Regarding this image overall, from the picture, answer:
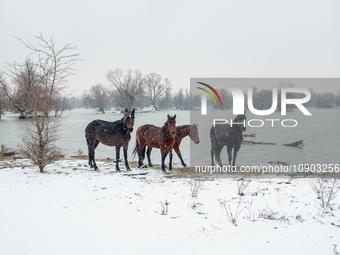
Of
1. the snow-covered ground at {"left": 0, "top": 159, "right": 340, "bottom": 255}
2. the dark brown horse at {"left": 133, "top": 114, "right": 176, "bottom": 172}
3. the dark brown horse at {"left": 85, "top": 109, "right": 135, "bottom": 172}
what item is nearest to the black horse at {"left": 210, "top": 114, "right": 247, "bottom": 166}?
the dark brown horse at {"left": 133, "top": 114, "right": 176, "bottom": 172}

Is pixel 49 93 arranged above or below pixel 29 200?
above

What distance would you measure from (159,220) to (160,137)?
218 inches

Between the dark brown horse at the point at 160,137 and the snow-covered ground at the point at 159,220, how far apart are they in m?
A: 2.79

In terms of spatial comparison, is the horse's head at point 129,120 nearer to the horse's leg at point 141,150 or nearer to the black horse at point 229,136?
the horse's leg at point 141,150

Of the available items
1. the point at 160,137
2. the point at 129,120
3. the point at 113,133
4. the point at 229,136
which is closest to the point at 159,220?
the point at 129,120

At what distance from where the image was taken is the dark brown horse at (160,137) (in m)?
9.32

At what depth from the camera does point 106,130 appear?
395 inches

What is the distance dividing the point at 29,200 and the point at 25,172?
3.66 meters

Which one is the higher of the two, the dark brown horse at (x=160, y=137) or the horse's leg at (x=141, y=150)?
the dark brown horse at (x=160, y=137)

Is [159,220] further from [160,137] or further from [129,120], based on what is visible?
[160,137]

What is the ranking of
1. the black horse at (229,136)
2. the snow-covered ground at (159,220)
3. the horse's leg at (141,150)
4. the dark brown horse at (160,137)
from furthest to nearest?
the horse's leg at (141,150)
the black horse at (229,136)
the dark brown horse at (160,137)
the snow-covered ground at (159,220)

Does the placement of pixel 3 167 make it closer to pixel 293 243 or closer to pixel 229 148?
pixel 229 148

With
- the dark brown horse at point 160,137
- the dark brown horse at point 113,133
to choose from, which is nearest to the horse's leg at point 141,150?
the dark brown horse at point 160,137

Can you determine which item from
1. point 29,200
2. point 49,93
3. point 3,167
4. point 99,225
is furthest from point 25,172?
point 99,225
